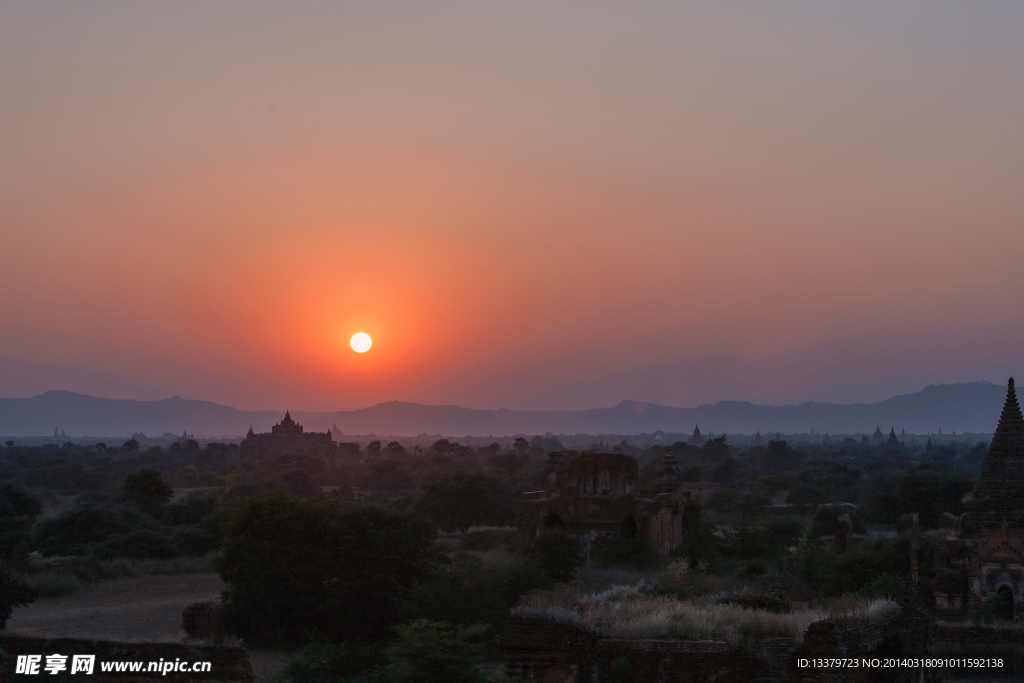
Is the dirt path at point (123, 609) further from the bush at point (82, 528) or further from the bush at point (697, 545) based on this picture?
the bush at point (697, 545)

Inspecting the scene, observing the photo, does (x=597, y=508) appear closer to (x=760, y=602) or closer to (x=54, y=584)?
Result: (x=54, y=584)

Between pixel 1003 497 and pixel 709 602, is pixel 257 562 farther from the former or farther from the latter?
pixel 1003 497

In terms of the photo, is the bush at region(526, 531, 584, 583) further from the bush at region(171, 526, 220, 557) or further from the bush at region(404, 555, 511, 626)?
the bush at region(171, 526, 220, 557)

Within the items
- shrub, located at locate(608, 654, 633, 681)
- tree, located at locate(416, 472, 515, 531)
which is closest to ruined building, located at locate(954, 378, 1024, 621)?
shrub, located at locate(608, 654, 633, 681)

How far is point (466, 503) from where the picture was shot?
2082 inches

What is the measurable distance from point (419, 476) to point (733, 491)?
27510mm

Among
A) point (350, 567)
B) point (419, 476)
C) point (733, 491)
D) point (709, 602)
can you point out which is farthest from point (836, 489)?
point (709, 602)

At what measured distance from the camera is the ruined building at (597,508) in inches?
1480

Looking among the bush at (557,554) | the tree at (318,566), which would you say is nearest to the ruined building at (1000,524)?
the bush at (557,554)

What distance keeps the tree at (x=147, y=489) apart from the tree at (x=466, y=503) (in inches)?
562

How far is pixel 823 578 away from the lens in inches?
1323

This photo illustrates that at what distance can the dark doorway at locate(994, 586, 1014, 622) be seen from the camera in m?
25.9

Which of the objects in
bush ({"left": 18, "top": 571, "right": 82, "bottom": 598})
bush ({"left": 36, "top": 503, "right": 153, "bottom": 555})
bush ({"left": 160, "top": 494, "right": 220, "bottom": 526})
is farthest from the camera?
bush ({"left": 160, "top": 494, "right": 220, "bottom": 526})

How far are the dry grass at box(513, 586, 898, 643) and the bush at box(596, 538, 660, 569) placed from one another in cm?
1942
